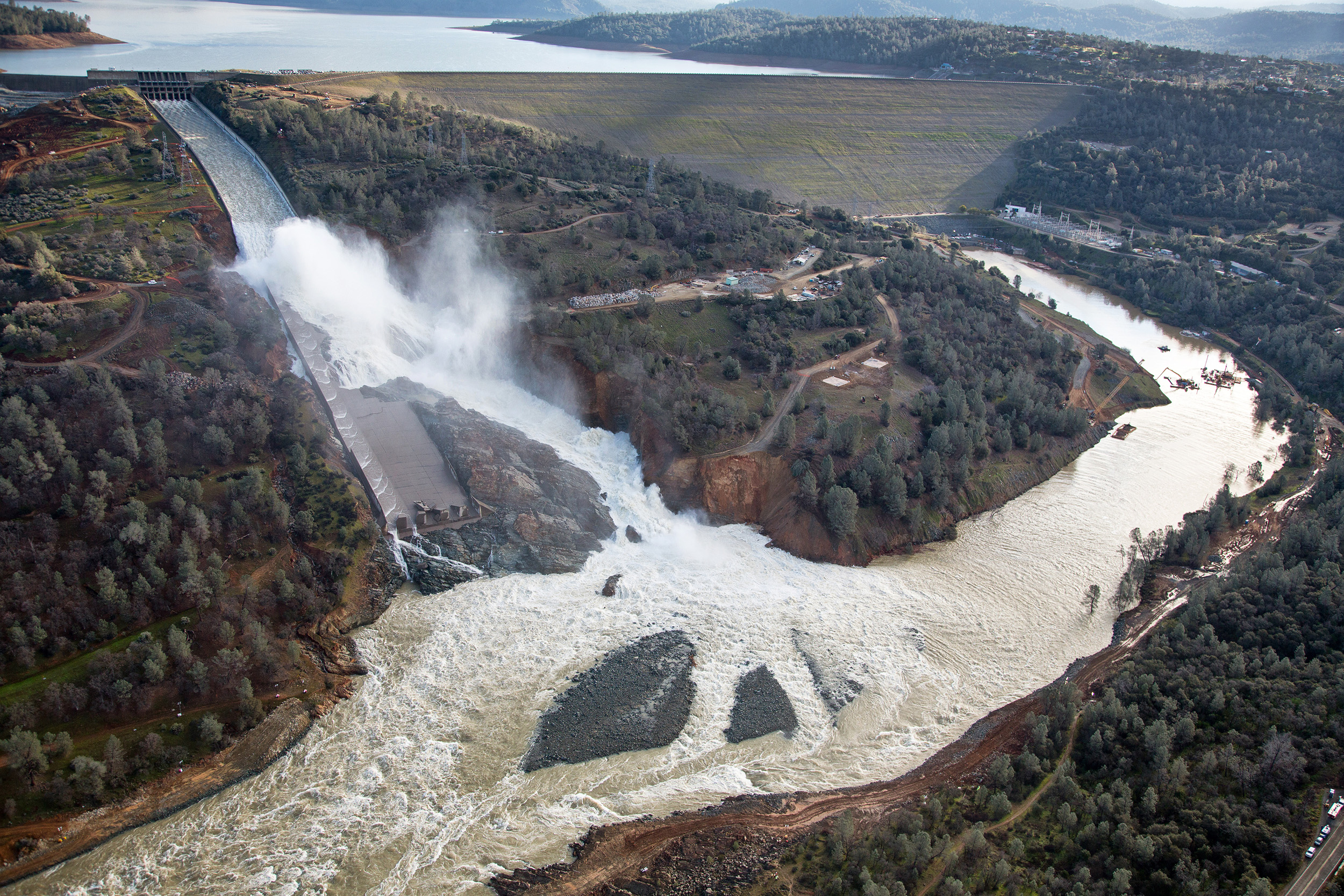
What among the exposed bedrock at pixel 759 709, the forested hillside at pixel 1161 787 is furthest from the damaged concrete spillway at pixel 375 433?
the forested hillside at pixel 1161 787

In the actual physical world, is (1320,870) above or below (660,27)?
below

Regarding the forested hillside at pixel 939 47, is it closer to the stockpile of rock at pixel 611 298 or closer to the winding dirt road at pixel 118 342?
the stockpile of rock at pixel 611 298

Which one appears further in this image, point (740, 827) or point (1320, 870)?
point (740, 827)

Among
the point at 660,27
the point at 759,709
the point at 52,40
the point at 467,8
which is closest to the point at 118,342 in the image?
the point at 759,709

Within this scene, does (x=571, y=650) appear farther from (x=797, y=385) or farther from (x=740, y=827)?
(x=797, y=385)

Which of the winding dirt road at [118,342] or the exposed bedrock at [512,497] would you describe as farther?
the winding dirt road at [118,342]
